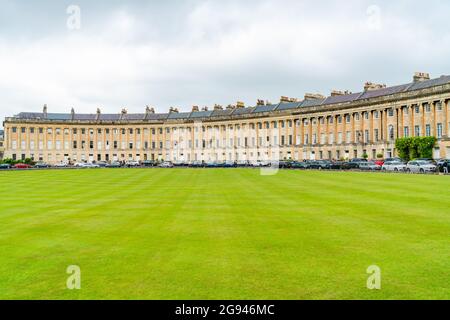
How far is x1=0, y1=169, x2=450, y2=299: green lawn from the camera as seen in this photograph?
700 cm

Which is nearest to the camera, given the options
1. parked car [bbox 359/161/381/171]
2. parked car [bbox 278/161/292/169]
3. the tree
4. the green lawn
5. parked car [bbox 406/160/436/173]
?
the green lawn

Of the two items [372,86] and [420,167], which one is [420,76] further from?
[420,167]

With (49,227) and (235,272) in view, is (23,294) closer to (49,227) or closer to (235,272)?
(235,272)

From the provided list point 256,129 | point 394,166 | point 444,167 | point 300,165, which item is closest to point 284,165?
point 300,165

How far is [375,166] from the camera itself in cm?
5588

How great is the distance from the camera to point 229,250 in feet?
31.4

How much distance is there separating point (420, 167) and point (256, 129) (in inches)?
2745

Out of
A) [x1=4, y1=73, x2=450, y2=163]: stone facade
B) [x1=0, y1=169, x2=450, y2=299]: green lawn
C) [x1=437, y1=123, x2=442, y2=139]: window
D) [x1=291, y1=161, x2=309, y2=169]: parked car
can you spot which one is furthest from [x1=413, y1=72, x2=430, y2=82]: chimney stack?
[x1=0, y1=169, x2=450, y2=299]: green lawn

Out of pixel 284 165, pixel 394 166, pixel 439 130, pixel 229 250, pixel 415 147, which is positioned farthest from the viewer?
pixel 284 165

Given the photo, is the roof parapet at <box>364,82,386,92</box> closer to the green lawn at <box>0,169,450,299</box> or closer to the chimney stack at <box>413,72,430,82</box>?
the chimney stack at <box>413,72,430,82</box>

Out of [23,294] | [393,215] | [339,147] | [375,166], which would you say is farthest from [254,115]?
[23,294]

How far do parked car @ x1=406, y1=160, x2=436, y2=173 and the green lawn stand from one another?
3304cm

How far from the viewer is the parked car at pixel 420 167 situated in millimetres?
46747
